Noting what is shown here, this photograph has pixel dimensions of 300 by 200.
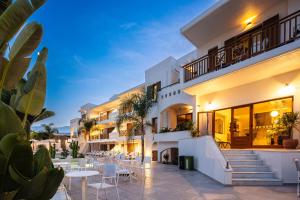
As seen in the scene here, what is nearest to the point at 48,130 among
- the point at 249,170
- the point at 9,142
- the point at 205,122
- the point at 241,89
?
the point at 205,122

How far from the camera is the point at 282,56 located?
30.4 feet

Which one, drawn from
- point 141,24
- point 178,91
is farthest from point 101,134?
point 178,91

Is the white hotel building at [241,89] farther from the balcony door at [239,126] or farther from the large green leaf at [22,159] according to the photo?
the large green leaf at [22,159]

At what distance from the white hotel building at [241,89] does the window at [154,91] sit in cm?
198

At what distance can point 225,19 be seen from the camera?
1354cm

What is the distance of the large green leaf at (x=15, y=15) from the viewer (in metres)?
1.76

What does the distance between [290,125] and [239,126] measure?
3.83m

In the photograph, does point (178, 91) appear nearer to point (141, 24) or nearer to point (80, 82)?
point (141, 24)

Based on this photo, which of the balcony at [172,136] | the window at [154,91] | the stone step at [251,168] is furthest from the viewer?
the window at [154,91]

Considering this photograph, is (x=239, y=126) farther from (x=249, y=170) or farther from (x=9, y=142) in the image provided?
(x=9, y=142)

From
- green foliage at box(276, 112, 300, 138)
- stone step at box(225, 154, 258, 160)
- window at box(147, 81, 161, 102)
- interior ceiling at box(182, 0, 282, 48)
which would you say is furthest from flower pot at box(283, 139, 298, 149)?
window at box(147, 81, 161, 102)

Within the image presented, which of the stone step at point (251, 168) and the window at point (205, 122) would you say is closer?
the stone step at point (251, 168)

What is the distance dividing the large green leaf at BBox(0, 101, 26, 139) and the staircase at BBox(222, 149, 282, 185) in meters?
8.73

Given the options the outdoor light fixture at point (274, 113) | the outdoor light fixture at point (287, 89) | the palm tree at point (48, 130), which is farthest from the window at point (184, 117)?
the palm tree at point (48, 130)
